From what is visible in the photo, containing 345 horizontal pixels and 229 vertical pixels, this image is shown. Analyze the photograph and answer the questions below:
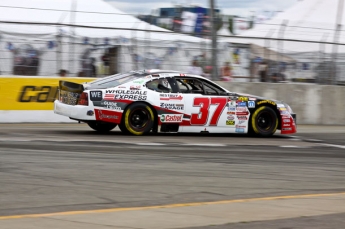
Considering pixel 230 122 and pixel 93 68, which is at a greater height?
pixel 93 68

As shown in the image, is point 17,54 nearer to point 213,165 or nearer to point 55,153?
point 55,153

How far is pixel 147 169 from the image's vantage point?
374 inches

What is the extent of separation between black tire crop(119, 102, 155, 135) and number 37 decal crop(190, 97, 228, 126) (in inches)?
37.9

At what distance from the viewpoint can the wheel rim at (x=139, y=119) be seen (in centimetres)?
1432

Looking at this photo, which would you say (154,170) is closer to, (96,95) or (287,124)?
(96,95)

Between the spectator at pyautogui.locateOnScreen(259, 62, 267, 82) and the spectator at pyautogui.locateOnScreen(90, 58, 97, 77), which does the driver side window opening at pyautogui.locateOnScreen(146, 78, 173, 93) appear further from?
the spectator at pyautogui.locateOnScreen(259, 62, 267, 82)

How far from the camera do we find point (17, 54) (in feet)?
56.6

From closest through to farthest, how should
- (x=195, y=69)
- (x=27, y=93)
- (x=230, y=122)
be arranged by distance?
1. (x=230, y=122)
2. (x=27, y=93)
3. (x=195, y=69)

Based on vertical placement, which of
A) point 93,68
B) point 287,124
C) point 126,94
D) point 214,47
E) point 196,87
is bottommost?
point 287,124

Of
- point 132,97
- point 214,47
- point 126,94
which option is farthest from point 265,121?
point 214,47

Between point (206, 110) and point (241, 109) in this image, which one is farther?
point (241, 109)

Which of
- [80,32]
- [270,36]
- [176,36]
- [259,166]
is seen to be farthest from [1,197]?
[270,36]

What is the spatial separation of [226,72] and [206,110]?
582cm

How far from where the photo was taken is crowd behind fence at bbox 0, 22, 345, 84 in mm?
17531
